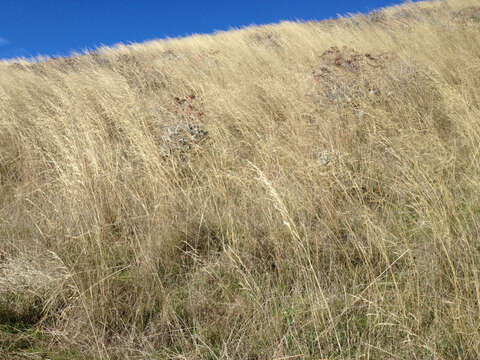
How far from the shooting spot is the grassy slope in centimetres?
137

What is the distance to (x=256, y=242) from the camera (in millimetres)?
1930

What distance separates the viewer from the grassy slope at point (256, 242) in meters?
1.37

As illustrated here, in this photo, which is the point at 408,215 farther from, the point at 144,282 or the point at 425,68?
the point at 425,68

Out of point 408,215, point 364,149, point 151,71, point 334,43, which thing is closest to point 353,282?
point 408,215

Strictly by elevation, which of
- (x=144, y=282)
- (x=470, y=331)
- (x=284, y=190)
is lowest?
(x=470, y=331)

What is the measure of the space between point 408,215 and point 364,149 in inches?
41.6

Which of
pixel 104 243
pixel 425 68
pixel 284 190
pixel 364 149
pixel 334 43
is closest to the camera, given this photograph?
pixel 104 243

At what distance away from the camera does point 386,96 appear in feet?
13.5

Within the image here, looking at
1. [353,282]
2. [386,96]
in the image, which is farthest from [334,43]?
[353,282]

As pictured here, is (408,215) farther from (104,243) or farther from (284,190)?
(104,243)

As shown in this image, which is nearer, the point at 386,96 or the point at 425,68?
the point at 386,96

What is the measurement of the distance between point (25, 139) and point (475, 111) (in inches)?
191

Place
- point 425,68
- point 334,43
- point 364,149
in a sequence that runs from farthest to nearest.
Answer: point 334,43 < point 425,68 < point 364,149

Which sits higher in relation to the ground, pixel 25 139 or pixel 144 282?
pixel 25 139
